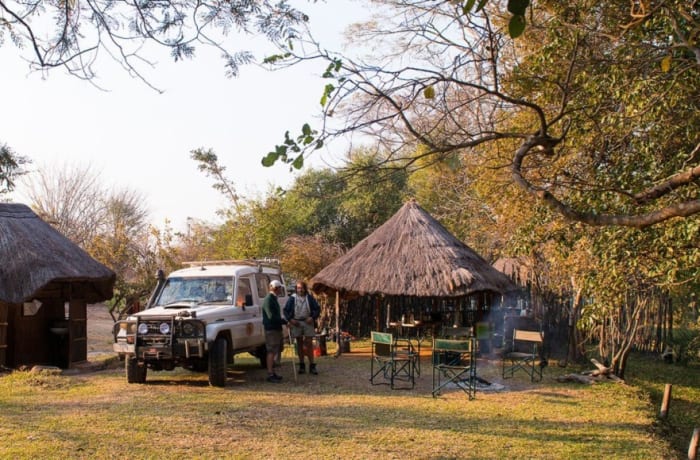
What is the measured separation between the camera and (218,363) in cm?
1036

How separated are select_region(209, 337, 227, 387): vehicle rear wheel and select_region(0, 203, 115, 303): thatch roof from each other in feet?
12.0

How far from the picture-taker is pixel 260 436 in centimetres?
729

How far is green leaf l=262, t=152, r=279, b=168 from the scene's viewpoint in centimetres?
377

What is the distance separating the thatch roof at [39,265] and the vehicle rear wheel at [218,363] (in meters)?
3.65

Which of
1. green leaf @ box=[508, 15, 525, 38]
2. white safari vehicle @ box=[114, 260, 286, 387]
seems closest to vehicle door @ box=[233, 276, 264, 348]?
white safari vehicle @ box=[114, 260, 286, 387]

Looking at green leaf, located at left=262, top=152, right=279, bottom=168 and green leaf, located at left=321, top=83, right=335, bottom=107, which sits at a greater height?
green leaf, located at left=321, top=83, right=335, bottom=107

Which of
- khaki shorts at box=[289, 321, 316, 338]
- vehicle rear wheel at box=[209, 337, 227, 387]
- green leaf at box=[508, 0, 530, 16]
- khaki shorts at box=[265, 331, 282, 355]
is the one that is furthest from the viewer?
khaki shorts at box=[289, 321, 316, 338]

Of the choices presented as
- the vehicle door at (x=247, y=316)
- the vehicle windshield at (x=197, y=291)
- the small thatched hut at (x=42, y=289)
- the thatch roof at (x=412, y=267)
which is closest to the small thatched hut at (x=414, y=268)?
the thatch roof at (x=412, y=267)

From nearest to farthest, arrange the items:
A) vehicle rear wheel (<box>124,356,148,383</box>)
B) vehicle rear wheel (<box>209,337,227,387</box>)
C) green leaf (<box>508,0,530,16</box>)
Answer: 1. green leaf (<box>508,0,530,16</box>)
2. vehicle rear wheel (<box>209,337,227,387</box>)
3. vehicle rear wheel (<box>124,356,148,383</box>)

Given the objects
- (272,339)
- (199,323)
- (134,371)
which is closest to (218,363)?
(199,323)

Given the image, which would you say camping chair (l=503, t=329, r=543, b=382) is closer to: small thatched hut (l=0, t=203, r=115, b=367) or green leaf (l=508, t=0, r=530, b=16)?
small thatched hut (l=0, t=203, r=115, b=367)

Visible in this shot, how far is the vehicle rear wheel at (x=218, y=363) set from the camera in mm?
10289

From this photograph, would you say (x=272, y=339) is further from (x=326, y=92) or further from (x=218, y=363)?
(x=326, y=92)

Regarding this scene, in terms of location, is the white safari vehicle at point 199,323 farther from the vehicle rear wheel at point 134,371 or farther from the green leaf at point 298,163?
the green leaf at point 298,163
